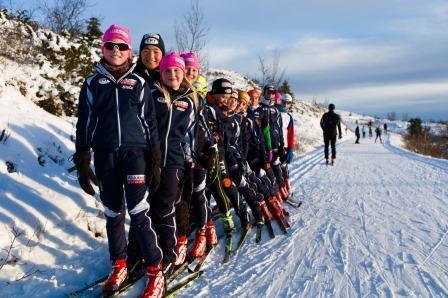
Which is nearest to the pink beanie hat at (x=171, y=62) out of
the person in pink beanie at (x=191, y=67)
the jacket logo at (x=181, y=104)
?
the jacket logo at (x=181, y=104)

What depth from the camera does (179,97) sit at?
409 cm

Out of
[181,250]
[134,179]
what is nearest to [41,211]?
[181,250]

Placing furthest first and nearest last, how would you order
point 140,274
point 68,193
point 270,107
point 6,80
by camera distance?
point 270,107
point 6,80
point 68,193
point 140,274

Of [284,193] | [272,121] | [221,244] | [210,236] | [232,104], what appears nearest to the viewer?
[210,236]

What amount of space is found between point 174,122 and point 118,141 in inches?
30.4

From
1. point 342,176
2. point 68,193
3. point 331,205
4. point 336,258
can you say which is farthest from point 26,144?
point 342,176

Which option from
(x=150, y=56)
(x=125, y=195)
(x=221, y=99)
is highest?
(x=150, y=56)

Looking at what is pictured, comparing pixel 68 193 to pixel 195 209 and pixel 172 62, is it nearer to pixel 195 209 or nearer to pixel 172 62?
pixel 195 209

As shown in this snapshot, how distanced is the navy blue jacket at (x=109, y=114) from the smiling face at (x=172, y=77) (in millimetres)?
585

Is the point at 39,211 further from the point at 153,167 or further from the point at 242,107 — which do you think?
the point at 242,107

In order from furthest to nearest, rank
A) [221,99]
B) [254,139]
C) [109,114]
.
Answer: [254,139], [221,99], [109,114]

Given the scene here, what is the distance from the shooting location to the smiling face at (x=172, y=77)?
407 cm

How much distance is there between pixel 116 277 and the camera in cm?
361

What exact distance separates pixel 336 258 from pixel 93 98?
3274 millimetres
